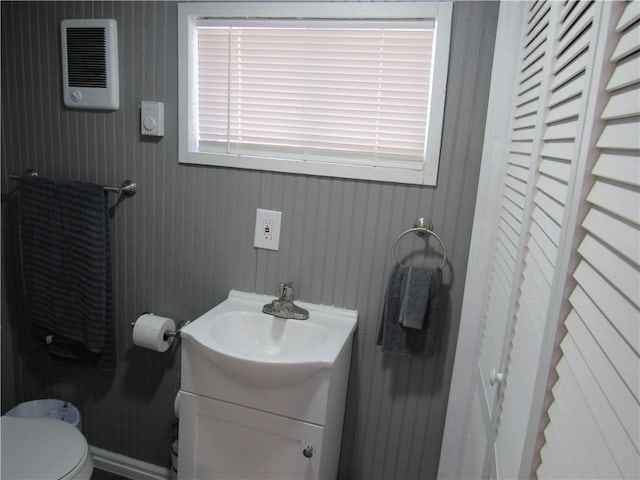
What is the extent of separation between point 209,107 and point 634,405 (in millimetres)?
1599

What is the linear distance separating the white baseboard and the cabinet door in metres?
0.56

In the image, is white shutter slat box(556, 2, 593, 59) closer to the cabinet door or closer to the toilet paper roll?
the cabinet door

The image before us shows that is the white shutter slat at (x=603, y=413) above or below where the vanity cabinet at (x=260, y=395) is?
above

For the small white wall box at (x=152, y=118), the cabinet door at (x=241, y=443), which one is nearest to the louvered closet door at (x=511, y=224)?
the cabinet door at (x=241, y=443)

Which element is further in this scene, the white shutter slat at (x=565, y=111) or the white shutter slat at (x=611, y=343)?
the white shutter slat at (x=565, y=111)

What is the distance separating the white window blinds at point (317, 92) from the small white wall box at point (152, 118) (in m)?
0.15

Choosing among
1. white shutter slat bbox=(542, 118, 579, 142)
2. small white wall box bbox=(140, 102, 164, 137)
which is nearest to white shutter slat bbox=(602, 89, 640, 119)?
white shutter slat bbox=(542, 118, 579, 142)

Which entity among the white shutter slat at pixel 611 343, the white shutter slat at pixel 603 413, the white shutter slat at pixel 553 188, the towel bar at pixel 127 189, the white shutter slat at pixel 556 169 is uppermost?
the white shutter slat at pixel 556 169

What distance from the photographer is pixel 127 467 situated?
6.73 ft

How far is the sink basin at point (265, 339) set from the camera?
1317 mm

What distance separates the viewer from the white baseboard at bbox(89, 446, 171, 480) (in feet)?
6.63

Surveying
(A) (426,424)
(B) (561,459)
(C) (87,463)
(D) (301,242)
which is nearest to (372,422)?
(A) (426,424)

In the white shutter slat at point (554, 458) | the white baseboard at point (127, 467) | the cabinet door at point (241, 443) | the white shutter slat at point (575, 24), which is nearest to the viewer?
the white shutter slat at point (554, 458)

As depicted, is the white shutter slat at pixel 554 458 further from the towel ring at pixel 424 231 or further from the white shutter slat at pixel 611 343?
the towel ring at pixel 424 231
